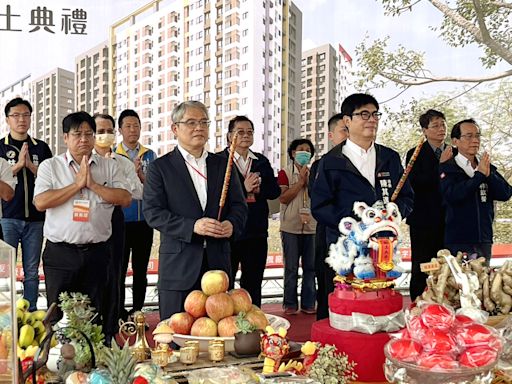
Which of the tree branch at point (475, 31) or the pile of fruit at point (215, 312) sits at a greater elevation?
the tree branch at point (475, 31)

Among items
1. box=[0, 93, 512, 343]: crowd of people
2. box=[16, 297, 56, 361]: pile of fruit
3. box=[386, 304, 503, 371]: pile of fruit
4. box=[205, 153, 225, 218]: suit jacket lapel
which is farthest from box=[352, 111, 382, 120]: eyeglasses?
box=[16, 297, 56, 361]: pile of fruit

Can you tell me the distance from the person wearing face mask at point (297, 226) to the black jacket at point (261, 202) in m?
0.51

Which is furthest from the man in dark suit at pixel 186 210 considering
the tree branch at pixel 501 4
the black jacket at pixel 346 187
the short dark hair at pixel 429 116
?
the tree branch at pixel 501 4

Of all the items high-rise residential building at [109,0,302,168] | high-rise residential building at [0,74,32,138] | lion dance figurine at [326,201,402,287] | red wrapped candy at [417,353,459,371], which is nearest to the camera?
red wrapped candy at [417,353,459,371]

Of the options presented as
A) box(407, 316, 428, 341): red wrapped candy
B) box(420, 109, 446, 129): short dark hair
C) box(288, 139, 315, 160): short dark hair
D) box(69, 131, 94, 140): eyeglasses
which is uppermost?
box(420, 109, 446, 129): short dark hair

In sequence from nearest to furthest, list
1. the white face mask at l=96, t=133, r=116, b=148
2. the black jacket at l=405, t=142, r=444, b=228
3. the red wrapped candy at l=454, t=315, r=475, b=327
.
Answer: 1. the red wrapped candy at l=454, t=315, r=475, b=327
2. the white face mask at l=96, t=133, r=116, b=148
3. the black jacket at l=405, t=142, r=444, b=228

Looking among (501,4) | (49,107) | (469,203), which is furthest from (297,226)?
(501,4)

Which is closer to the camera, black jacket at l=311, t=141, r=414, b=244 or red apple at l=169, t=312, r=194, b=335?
red apple at l=169, t=312, r=194, b=335

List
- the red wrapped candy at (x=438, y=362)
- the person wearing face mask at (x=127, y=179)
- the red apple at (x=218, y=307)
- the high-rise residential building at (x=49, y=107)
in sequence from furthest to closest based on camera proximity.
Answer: the high-rise residential building at (x=49, y=107) → the person wearing face mask at (x=127, y=179) → the red apple at (x=218, y=307) → the red wrapped candy at (x=438, y=362)

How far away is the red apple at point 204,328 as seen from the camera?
5.43ft

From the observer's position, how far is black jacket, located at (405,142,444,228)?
3814mm

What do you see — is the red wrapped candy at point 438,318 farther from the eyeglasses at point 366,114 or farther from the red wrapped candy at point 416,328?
the eyeglasses at point 366,114

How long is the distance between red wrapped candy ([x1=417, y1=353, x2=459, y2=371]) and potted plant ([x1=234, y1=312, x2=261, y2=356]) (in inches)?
17.2

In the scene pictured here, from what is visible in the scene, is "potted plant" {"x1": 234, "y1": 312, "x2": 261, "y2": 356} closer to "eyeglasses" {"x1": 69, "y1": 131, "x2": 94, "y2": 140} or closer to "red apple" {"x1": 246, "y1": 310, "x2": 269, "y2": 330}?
"red apple" {"x1": 246, "y1": 310, "x2": 269, "y2": 330}
